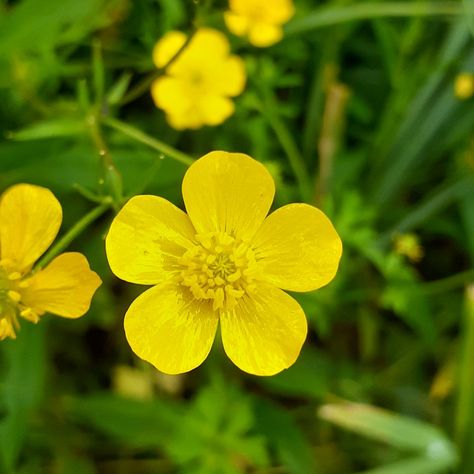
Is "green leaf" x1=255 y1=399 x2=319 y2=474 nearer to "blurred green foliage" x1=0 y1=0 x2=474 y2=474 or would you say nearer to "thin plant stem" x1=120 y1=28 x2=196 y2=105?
"blurred green foliage" x1=0 y1=0 x2=474 y2=474

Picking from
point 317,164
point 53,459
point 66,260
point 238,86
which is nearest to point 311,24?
point 238,86

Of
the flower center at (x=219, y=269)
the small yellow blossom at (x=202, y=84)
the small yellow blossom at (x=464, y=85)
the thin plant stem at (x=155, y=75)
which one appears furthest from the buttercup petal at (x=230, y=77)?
the flower center at (x=219, y=269)

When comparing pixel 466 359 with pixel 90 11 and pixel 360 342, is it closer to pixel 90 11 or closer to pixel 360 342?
pixel 360 342

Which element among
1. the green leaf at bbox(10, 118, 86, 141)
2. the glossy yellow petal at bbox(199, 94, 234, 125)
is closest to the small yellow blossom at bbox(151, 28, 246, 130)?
the glossy yellow petal at bbox(199, 94, 234, 125)

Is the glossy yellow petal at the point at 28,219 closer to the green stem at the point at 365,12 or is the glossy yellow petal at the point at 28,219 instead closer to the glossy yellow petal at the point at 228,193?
the glossy yellow petal at the point at 228,193

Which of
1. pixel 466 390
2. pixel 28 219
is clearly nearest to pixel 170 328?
pixel 28 219

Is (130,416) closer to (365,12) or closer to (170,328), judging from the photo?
(170,328)
